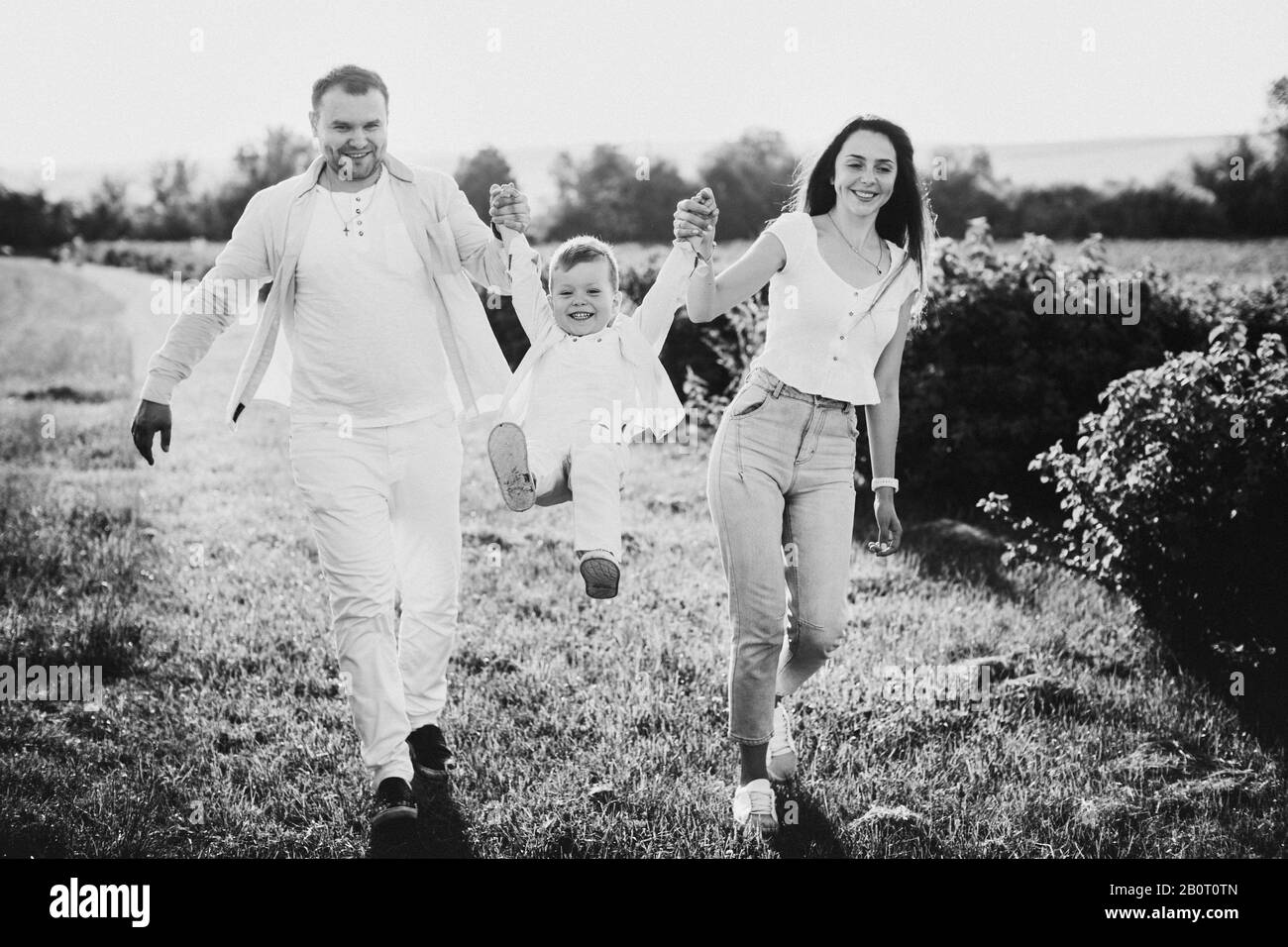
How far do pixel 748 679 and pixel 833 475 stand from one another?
80cm

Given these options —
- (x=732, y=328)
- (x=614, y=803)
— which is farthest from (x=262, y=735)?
(x=732, y=328)

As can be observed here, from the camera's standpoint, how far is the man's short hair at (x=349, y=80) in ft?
13.3

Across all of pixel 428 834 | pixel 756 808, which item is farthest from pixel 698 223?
pixel 428 834

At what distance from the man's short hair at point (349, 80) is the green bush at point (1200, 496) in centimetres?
415

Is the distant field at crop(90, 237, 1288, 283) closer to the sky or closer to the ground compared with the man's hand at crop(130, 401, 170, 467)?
closer to the sky

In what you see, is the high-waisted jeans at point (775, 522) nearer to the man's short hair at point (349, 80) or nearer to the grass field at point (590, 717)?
the grass field at point (590, 717)

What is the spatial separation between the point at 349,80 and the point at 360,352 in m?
0.93

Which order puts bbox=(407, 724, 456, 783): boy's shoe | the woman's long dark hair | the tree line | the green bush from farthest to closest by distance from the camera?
the tree line, the green bush, bbox=(407, 724, 456, 783): boy's shoe, the woman's long dark hair

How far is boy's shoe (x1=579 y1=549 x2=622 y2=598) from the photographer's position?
383 cm

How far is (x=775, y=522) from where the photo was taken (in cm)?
418

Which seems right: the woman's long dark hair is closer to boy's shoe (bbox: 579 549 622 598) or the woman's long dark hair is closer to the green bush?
boy's shoe (bbox: 579 549 622 598)

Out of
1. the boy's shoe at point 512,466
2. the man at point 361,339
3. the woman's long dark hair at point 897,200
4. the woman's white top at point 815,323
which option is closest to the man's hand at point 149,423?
the man at point 361,339

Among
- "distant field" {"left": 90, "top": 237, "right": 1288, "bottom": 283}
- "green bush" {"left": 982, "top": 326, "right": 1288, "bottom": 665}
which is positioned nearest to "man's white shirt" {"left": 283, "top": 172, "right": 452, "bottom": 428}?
"green bush" {"left": 982, "top": 326, "right": 1288, "bottom": 665}

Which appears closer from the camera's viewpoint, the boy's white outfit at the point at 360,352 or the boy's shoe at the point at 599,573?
the boy's shoe at the point at 599,573
